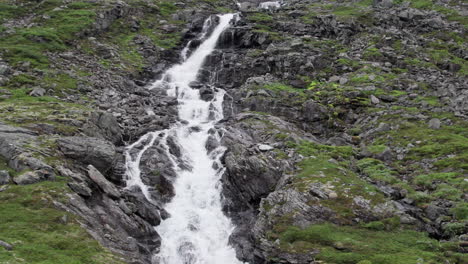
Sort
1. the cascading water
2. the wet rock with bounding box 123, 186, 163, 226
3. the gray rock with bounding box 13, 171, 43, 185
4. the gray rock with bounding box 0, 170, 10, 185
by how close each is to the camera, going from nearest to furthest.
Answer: the gray rock with bounding box 0, 170, 10, 185 < the gray rock with bounding box 13, 171, 43, 185 < the cascading water < the wet rock with bounding box 123, 186, 163, 226

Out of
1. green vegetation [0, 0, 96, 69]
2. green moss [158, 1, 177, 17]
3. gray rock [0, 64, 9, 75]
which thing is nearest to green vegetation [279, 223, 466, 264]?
gray rock [0, 64, 9, 75]

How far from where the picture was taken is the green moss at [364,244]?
16.9 m

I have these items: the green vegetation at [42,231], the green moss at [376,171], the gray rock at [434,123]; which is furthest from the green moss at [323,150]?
the green vegetation at [42,231]

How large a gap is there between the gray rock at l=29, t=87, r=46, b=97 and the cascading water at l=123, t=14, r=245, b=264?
11720 mm

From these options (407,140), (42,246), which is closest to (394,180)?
(407,140)

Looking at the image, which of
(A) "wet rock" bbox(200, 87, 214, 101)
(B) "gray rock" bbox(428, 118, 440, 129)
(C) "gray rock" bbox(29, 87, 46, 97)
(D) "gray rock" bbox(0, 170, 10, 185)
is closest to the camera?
(D) "gray rock" bbox(0, 170, 10, 185)

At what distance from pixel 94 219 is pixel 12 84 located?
78.7ft

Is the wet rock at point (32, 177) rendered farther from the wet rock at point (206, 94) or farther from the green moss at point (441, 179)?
the wet rock at point (206, 94)

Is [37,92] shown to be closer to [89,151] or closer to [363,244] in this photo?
[89,151]

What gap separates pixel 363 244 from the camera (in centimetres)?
1828

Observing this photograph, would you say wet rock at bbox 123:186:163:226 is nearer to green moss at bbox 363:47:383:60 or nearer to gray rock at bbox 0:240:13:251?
gray rock at bbox 0:240:13:251

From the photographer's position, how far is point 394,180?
80.9 feet

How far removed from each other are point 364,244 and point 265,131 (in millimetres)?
17172

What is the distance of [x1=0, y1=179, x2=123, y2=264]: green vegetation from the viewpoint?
14648mm
